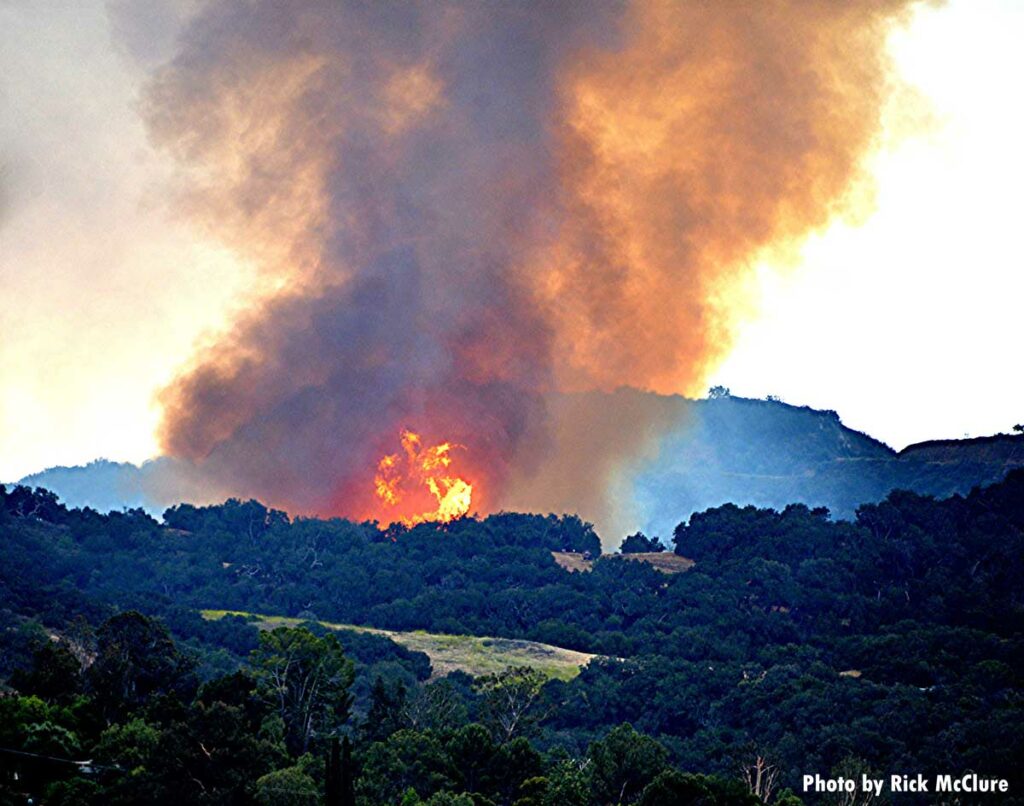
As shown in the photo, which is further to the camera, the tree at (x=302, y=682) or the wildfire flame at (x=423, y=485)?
the wildfire flame at (x=423, y=485)

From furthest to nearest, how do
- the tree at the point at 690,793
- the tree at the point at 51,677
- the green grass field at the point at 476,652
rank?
1. the green grass field at the point at 476,652
2. the tree at the point at 51,677
3. the tree at the point at 690,793

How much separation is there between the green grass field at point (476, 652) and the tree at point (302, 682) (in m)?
38.3

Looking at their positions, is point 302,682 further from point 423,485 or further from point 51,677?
point 423,485

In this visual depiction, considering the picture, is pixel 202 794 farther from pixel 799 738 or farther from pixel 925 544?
pixel 925 544

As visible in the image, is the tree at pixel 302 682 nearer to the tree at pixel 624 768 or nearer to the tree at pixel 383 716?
the tree at pixel 383 716

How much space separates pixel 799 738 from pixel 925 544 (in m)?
63.6

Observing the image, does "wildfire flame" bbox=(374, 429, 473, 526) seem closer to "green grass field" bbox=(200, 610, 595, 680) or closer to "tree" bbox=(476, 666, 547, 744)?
"green grass field" bbox=(200, 610, 595, 680)

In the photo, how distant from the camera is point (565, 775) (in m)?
77.6

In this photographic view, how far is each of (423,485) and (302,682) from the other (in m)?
104

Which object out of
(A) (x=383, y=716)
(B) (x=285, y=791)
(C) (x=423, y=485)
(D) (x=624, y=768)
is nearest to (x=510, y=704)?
(A) (x=383, y=716)

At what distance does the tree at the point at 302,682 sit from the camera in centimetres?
9075

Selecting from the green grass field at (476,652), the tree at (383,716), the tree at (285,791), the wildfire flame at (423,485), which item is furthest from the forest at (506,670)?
the wildfire flame at (423,485)

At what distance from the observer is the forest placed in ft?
249

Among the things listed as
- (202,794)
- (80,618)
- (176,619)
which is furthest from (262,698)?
(176,619)
